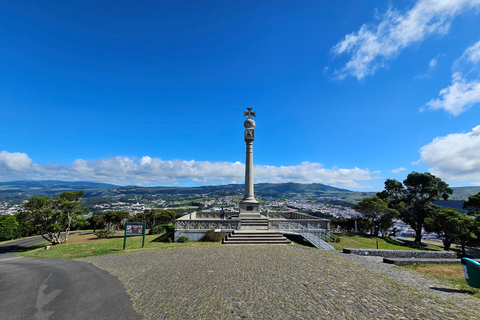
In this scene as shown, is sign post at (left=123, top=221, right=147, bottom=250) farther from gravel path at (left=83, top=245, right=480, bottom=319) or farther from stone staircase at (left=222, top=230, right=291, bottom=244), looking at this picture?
stone staircase at (left=222, top=230, right=291, bottom=244)

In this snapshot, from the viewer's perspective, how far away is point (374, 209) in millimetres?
25141

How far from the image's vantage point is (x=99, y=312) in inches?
218

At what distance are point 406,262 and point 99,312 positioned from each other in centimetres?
1357

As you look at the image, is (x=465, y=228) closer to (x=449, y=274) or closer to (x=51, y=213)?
(x=449, y=274)

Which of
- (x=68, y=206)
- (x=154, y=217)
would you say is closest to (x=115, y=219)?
(x=154, y=217)

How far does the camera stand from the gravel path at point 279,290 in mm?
5379

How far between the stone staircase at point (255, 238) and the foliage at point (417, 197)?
72.9 ft

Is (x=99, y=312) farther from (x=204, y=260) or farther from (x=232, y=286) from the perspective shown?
(x=204, y=260)

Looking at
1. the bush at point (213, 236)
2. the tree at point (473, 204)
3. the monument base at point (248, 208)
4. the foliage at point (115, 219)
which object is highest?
the tree at point (473, 204)

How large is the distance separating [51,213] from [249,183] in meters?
21.0

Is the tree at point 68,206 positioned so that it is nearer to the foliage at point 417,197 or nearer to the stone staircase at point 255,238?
the stone staircase at point 255,238

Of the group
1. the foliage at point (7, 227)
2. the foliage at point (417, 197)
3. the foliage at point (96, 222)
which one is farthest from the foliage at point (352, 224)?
the foliage at point (7, 227)

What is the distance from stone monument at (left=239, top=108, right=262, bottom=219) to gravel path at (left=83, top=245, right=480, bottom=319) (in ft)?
37.4

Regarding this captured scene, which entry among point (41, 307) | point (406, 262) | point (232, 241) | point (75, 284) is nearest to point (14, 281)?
point (75, 284)
